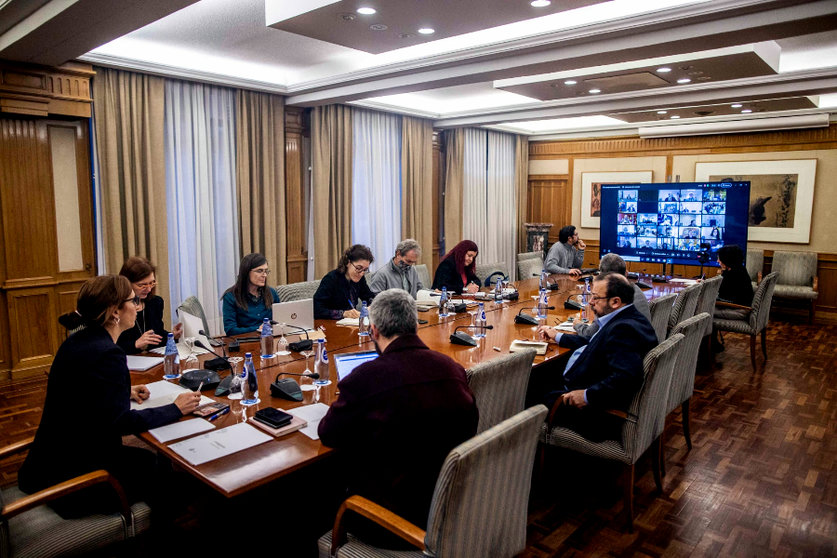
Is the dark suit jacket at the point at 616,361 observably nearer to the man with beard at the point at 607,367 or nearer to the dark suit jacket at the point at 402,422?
the man with beard at the point at 607,367

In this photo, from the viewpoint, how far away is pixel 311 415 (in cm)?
234

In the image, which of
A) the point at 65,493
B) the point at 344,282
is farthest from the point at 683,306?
the point at 65,493

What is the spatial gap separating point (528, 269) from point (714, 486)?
3.96 meters

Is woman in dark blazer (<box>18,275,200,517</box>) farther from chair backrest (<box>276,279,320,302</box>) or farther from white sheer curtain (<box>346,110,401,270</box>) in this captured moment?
white sheer curtain (<box>346,110,401,270</box>)

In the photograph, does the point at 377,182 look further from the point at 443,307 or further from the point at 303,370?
the point at 303,370

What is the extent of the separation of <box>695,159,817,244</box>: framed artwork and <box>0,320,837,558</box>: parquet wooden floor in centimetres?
360

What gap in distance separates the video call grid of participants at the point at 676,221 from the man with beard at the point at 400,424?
252 inches

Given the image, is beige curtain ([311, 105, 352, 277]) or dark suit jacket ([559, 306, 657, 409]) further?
beige curtain ([311, 105, 352, 277])

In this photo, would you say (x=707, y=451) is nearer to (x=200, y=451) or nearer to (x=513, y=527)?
(x=513, y=527)

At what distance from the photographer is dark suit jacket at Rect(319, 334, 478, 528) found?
5.93 ft

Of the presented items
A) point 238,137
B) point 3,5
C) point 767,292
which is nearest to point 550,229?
point 767,292

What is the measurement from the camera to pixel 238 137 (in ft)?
19.1

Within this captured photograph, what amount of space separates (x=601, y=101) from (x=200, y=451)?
Answer: 227 inches

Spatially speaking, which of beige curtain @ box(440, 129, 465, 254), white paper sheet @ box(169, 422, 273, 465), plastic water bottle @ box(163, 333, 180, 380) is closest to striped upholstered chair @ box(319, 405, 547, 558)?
white paper sheet @ box(169, 422, 273, 465)
